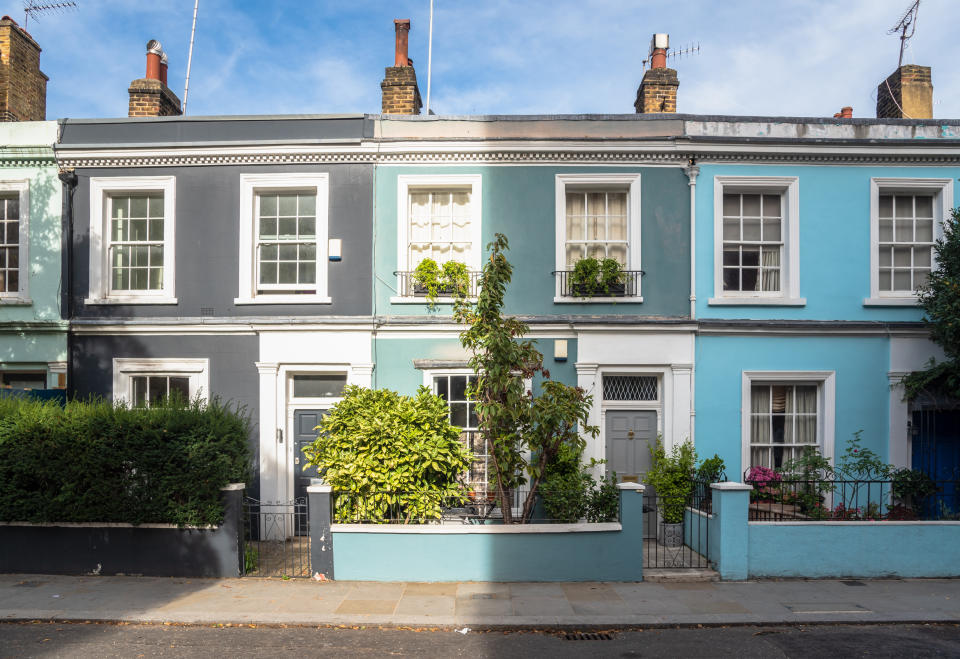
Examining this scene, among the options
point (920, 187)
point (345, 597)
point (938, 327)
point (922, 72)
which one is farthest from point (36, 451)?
point (922, 72)

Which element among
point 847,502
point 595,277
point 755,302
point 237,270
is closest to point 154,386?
point 237,270

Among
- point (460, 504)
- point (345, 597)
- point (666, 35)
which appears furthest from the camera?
point (666, 35)

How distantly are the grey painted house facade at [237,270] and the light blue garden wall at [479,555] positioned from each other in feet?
9.73

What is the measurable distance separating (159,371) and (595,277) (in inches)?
320

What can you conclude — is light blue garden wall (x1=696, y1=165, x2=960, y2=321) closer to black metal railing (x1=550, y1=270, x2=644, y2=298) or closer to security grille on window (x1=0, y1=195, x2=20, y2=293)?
black metal railing (x1=550, y1=270, x2=644, y2=298)

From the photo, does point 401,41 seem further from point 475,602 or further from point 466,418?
point 475,602

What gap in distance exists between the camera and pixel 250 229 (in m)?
10.8

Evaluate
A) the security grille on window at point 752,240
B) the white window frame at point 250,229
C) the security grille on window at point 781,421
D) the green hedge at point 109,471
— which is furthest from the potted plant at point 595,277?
the green hedge at point 109,471

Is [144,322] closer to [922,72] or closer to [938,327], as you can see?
[938,327]

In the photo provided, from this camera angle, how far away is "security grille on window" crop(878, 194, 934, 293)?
10698 millimetres

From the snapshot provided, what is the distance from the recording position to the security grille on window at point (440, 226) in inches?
423

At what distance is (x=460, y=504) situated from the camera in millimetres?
8891

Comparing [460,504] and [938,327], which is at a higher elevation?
[938,327]

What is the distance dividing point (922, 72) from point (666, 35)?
520cm
